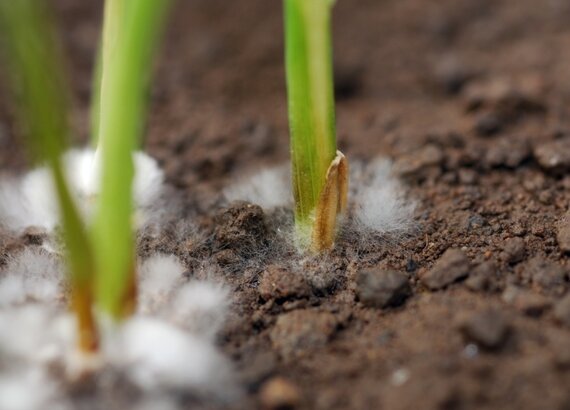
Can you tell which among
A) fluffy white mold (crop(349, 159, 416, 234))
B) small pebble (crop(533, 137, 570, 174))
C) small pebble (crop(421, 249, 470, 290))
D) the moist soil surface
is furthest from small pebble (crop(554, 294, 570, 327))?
small pebble (crop(533, 137, 570, 174))

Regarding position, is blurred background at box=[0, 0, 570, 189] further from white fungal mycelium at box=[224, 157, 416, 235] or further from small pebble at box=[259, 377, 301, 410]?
small pebble at box=[259, 377, 301, 410]

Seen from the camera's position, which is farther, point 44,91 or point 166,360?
point 166,360

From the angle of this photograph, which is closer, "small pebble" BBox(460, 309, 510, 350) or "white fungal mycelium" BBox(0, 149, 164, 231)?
"small pebble" BBox(460, 309, 510, 350)

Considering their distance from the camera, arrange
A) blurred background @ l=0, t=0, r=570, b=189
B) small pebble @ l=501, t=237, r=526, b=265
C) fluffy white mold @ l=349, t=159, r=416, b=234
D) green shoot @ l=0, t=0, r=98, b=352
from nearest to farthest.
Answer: green shoot @ l=0, t=0, r=98, b=352 < small pebble @ l=501, t=237, r=526, b=265 < fluffy white mold @ l=349, t=159, r=416, b=234 < blurred background @ l=0, t=0, r=570, b=189

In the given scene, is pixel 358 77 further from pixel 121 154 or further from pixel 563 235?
pixel 121 154

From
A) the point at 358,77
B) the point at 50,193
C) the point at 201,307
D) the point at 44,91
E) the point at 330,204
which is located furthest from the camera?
the point at 358,77

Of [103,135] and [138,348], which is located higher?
[103,135]

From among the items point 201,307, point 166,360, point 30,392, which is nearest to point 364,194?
point 201,307
